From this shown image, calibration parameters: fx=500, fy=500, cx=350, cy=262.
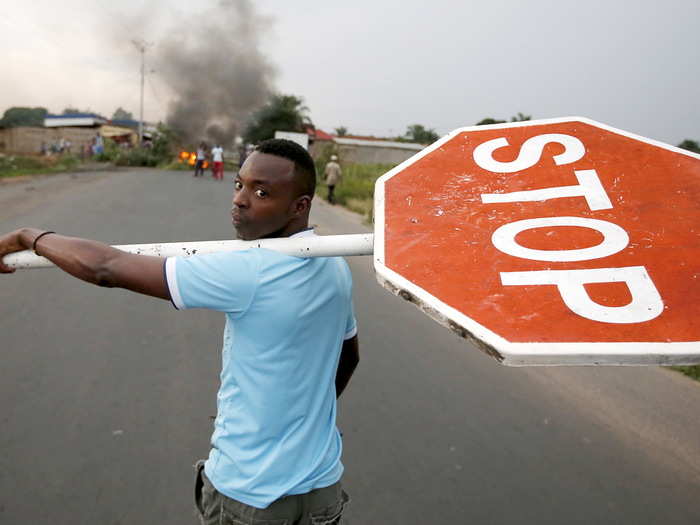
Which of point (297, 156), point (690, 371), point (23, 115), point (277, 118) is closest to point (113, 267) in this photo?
point (297, 156)

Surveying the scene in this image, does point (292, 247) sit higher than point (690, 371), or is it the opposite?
point (292, 247)

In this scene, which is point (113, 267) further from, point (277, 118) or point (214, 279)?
point (277, 118)

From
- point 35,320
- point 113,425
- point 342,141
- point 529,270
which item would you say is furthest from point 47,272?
point 342,141

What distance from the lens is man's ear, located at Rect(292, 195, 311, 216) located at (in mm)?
1310

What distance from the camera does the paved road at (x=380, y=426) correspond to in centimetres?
247

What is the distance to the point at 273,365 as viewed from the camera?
1.25m

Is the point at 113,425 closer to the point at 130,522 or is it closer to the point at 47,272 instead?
the point at 130,522

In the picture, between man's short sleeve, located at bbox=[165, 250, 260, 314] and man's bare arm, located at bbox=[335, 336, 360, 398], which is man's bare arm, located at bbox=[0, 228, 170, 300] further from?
man's bare arm, located at bbox=[335, 336, 360, 398]

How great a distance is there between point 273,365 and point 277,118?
40.7 meters

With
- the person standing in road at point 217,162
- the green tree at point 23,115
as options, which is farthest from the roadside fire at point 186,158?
the green tree at point 23,115

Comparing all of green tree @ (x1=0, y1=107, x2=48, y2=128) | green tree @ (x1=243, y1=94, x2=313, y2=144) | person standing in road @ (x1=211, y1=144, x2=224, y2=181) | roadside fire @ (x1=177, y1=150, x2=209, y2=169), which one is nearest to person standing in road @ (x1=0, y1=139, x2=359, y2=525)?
person standing in road @ (x1=211, y1=144, x2=224, y2=181)

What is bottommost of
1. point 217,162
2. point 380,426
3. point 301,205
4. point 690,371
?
point 380,426

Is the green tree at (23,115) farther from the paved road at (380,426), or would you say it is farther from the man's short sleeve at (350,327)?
the man's short sleeve at (350,327)

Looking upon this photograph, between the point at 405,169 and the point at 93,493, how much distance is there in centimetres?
219
